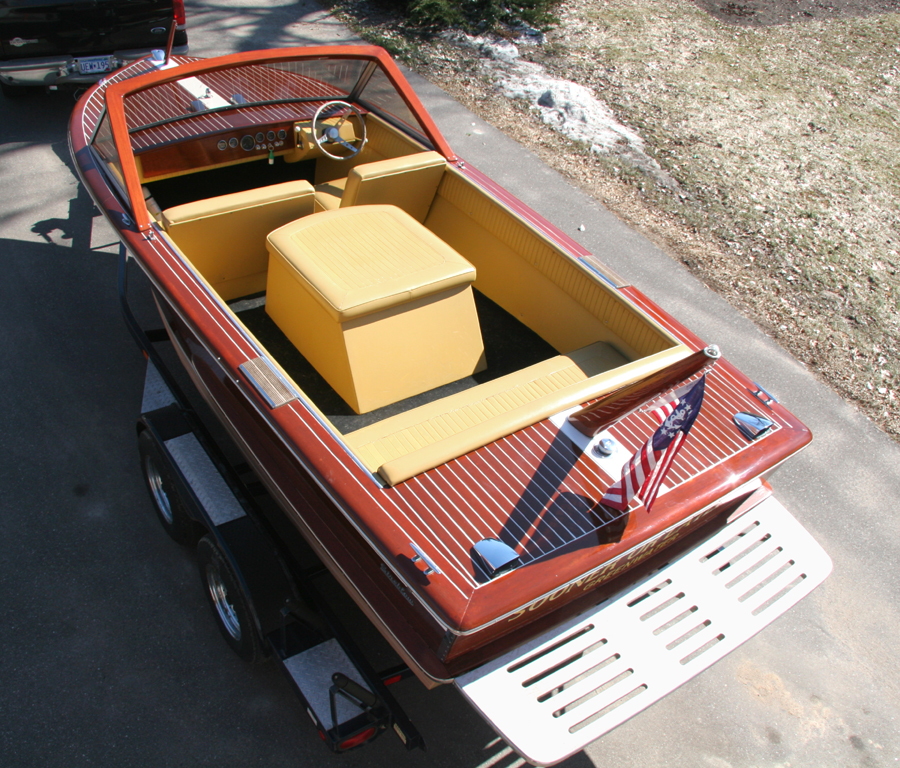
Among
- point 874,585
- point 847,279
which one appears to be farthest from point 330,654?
point 847,279

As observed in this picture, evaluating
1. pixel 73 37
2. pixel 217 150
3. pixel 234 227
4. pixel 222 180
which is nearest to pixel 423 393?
pixel 234 227

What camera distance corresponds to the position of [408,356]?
3191 mm

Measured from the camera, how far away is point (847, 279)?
5695 mm

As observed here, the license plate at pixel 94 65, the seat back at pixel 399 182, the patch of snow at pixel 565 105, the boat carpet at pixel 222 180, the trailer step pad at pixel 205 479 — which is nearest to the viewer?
the trailer step pad at pixel 205 479

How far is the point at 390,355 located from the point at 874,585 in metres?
2.87

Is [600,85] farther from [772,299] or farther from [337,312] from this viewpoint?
[337,312]

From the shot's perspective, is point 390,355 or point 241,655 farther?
point 390,355

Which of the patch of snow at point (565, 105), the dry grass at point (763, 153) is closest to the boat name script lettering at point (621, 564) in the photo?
the dry grass at point (763, 153)

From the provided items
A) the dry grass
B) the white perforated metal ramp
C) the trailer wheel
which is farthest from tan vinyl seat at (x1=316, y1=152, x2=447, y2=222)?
the trailer wheel

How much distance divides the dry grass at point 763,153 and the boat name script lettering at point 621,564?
287cm

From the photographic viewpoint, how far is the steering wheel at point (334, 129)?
13.2 feet

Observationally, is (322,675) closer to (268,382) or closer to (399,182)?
(268,382)

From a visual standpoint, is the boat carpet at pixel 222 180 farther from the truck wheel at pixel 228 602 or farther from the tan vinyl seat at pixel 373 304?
the truck wheel at pixel 228 602

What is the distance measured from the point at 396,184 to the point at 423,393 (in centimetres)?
126
